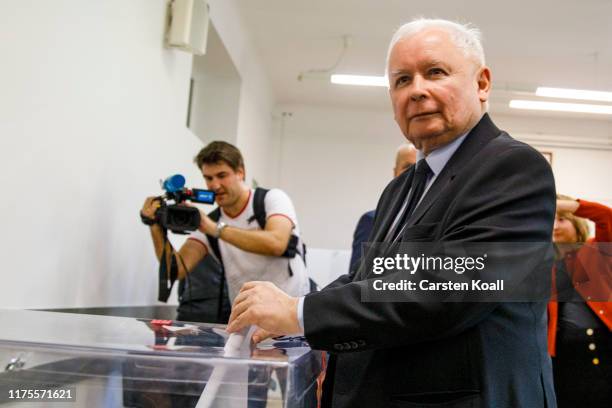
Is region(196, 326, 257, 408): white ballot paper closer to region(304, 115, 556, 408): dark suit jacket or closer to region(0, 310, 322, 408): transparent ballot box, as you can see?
region(0, 310, 322, 408): transparent ballot box

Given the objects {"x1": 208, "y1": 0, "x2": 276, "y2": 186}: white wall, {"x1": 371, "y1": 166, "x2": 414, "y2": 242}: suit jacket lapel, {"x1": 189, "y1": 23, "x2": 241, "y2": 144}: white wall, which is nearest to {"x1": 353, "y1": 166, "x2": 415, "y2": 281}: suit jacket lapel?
{"x1": 371, "y1": 166, "x2": 414, "y2": 242}: suit jacket lapel

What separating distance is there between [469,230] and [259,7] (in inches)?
184

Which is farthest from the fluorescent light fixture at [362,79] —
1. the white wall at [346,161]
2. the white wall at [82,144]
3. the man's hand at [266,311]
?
the man's hand at [266,311]

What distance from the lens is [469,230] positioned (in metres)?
0.79

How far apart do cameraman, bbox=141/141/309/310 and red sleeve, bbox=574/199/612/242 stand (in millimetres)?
1097

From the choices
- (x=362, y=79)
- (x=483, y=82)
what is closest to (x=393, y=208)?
(x=483, y=82)

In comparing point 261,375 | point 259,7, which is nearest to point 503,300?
point 261,375

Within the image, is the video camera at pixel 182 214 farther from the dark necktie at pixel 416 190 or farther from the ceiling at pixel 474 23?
the ceiling at pixel 474 23

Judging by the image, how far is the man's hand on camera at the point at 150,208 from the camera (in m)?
2.20

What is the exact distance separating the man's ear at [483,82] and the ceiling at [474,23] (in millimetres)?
4025

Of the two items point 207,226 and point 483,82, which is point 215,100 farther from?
point 483,82

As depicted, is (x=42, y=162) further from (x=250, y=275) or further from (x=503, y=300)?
(x=503, y=300)

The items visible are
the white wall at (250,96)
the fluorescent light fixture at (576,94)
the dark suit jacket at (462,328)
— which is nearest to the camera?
the dark suit jacket at (462,328)

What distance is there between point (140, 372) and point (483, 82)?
808 millimetres
